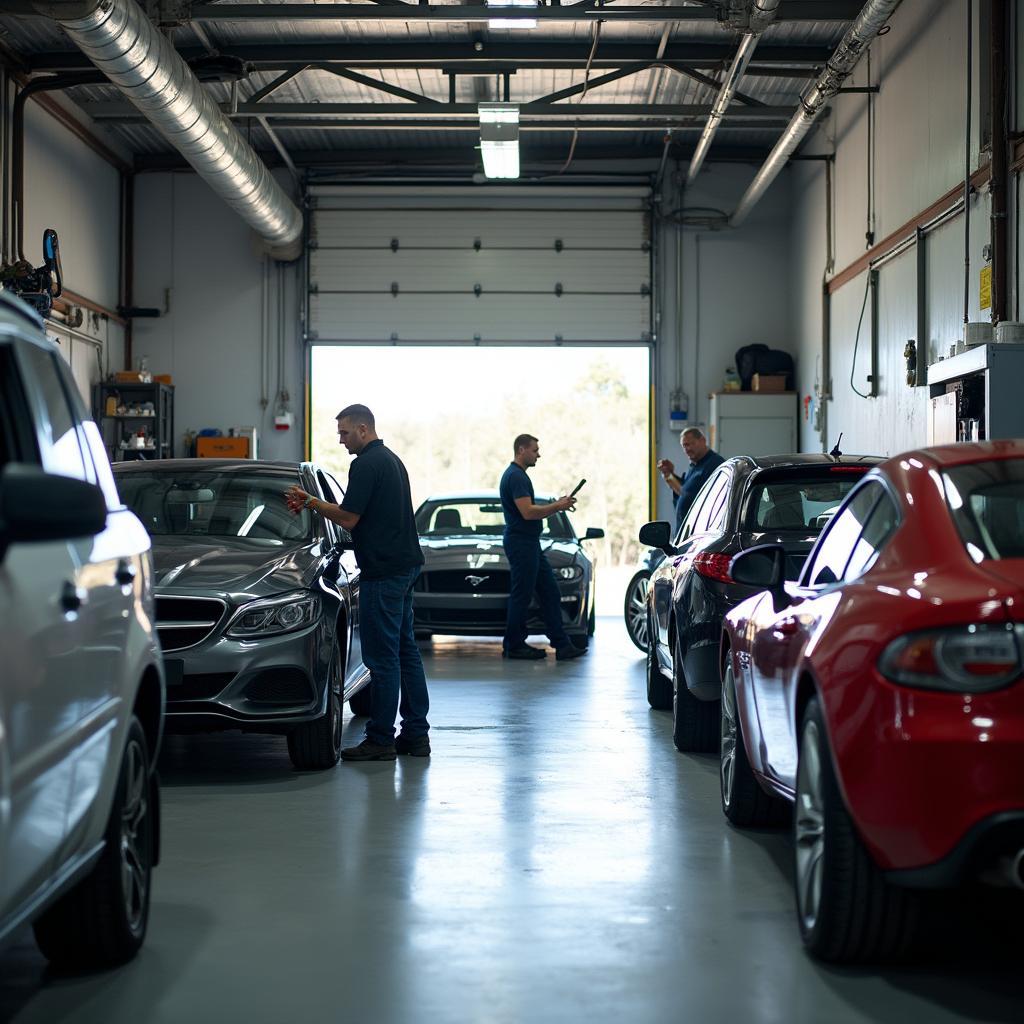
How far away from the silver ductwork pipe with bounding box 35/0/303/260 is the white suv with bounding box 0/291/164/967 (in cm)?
705

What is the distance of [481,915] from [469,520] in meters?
9.43

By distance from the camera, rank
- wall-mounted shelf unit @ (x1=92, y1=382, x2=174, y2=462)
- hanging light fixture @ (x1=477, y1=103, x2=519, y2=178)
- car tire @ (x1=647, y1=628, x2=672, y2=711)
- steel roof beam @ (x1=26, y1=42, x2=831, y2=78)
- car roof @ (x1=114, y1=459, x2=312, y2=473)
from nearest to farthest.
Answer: car roof @ (x1=114, y1=459, x2=312, y2=473), car tire @ (x1=647, y1=628, x2=672, y2=711), hanging light fixture @ (x1=477, y1=103, x2=519, y2=178), steel roof beam @ (x1=26, y1=42, x2=831, y2=78), wall-mounted shelf unit @ (x1=92, y1=382, x2=174, y2=462)

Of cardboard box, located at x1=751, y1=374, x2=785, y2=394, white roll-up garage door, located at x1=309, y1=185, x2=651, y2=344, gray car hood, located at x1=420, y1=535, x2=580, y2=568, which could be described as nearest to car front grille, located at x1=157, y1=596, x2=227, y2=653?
gray car hood, located at x1=420, y1=535, x2=580, y2=568

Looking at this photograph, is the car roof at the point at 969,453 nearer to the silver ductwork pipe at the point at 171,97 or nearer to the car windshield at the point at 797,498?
the car windshield at the point at 797,498

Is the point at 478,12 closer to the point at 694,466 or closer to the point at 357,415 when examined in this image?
the point at 694,466

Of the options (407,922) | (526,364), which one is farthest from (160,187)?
(407,922)

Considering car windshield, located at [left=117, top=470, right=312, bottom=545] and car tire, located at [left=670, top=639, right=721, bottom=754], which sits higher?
car windshield, located at [left=117, top=470, right=312, bottom=545]

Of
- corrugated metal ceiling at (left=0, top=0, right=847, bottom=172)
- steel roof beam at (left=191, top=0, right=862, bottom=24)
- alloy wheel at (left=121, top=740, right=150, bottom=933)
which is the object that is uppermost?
corrugated metal ceiling at (left=0, top=0, right=847, bottom=172)

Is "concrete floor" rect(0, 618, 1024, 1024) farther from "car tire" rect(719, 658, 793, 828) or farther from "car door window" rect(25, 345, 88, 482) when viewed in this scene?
"car door window" rect(25, 345, 88, 482)

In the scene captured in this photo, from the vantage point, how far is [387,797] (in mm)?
6145

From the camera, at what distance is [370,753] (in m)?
7.10

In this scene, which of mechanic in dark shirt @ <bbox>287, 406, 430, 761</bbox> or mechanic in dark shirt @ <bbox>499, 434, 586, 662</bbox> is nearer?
mechanic in dark shirt @ <bbox>287, 406, 430, 761</bbox>

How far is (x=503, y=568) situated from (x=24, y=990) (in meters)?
8.86

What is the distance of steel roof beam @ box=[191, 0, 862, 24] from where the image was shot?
11.3 m
